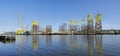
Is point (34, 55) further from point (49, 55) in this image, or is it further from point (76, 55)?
point (76, 55)

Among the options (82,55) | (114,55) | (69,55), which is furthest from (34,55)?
(114,55)

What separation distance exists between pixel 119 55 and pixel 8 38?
81.0 metres

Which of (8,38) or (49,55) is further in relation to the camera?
(8,38)

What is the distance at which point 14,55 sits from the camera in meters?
38.2

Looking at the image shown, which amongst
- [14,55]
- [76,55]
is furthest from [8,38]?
[76,55]

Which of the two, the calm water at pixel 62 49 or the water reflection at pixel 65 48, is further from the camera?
the water reflection at pixel 65 48

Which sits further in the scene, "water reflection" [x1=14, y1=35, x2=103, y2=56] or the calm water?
"water reflection" [x1=14, y1=35, x2=103, y2=56]

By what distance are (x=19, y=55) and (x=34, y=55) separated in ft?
10.8

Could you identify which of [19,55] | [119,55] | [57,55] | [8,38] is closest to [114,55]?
[119,55]

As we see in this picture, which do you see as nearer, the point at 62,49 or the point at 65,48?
the point at 62,49

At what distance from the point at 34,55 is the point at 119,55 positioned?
59.1ft

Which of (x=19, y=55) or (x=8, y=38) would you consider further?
(x=8, y=38)

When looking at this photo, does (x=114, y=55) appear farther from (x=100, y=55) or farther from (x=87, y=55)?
(x=87, y=55)

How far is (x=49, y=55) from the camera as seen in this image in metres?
37.0
